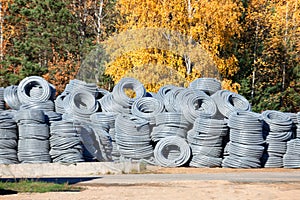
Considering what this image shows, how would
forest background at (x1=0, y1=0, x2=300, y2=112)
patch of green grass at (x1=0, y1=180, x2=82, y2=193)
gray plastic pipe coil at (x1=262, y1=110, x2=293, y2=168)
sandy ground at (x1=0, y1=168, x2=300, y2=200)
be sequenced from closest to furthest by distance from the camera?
sandy ground at (x1=0, y1=168, x2=300, y2=200) < patch of green grass at (x1=0, y1=180, x2=82, y2=193) < gray plastic pipe coil at (x1=262, y1=110, x2=293, y2=168) < forest background at (x1=0, y1=0, x2=300, y2=112)

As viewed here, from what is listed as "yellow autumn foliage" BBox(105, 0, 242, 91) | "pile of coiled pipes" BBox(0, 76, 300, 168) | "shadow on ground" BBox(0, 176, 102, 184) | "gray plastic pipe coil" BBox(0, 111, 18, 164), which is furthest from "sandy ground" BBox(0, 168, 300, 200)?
"yellow autumn foliage" BBox(105, 0, 242, 91)

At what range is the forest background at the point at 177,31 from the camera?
3278 centimetres

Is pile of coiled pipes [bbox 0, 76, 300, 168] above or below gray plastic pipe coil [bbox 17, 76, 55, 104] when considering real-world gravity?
below

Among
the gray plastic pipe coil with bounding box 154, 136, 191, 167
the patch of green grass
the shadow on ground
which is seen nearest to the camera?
the patch of green grass

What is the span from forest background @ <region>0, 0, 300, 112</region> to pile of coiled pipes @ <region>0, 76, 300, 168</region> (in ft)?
20.6

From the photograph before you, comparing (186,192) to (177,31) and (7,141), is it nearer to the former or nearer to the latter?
(7,141)

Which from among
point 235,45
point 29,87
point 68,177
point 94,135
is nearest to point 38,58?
point 235,45

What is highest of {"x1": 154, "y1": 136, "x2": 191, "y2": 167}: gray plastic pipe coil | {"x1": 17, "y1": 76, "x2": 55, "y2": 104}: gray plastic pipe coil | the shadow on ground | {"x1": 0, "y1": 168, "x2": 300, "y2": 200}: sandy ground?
{"x1": 17, "y1": 76, "x2": 55, "y2": 104}: gray plastic pipe coil

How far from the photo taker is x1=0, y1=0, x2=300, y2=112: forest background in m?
32.8

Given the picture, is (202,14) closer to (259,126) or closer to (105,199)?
(259,126)

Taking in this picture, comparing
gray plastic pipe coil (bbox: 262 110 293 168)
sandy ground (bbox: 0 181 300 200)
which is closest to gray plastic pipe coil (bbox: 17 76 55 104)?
gray plastic pipe coil (bbox: 262 110 293 168)

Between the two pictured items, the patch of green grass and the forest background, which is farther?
the forest background

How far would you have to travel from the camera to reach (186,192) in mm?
15383

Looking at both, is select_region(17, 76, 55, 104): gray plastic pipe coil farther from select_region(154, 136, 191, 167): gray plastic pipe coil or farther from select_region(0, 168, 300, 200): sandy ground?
select_region(0, 168, 300, 200): sandy ground
